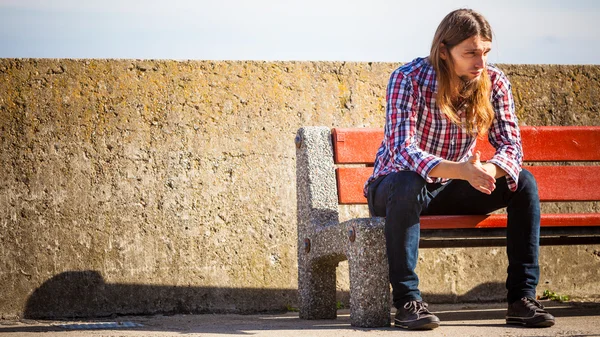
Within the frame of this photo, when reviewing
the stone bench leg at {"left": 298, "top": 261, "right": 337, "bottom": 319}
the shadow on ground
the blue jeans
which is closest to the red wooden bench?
the blue jeans

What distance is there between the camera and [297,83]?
4.72 m

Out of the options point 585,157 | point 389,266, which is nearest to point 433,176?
point 389,266

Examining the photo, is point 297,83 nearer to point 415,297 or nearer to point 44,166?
point 44,166

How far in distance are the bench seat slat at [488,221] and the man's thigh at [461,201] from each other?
6 cm

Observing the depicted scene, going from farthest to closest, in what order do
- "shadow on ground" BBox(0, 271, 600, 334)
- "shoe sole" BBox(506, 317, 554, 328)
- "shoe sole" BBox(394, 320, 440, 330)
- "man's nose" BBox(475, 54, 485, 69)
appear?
"shadow on ground" BBox(0, 271, 600, 334) → "man's nose" BBox(475, 54, 485, 69) → "shoe sole" BBox(506, 317, 554, 328) → "shoe sole" BBox(394, 320, 440, 330)

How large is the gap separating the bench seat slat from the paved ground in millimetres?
441

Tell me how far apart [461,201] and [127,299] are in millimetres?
1926

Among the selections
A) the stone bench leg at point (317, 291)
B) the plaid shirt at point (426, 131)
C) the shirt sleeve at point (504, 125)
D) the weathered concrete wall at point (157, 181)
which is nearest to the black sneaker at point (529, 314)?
the plaid shirt at point (426, 131)

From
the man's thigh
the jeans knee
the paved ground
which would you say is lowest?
the paved ground

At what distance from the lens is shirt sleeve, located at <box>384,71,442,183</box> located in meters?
3.40

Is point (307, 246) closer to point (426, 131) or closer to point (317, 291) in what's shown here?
point (317, 291)

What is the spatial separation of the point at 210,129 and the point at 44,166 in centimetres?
93

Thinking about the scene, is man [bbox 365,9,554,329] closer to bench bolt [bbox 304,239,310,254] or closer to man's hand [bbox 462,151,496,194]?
man's hand [bbox 462,151,496,194]

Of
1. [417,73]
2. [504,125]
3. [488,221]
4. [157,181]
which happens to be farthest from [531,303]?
[157,181]
